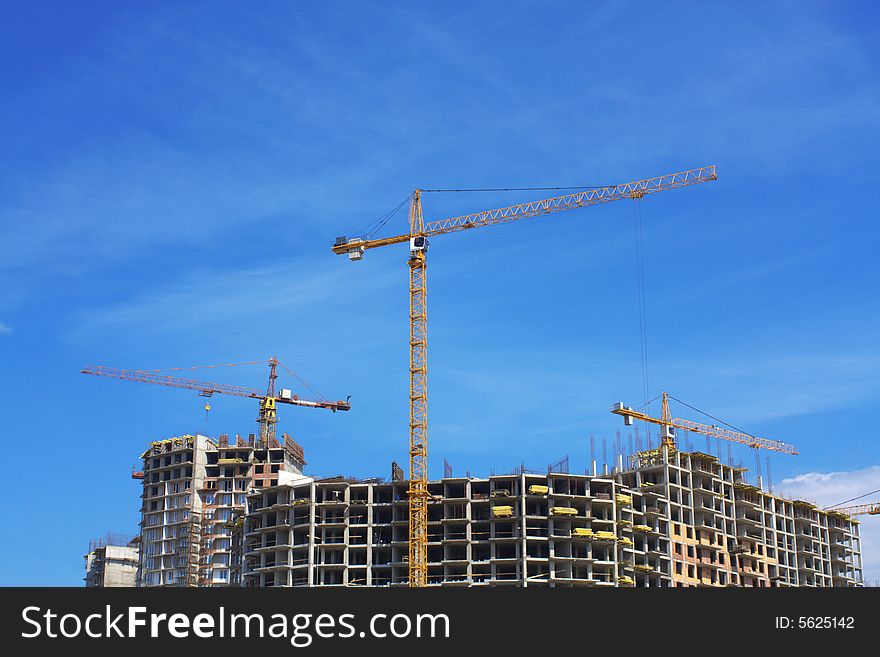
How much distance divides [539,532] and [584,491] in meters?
9.54

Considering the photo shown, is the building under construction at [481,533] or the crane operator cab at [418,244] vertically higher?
the crane operator cab at [418,244]

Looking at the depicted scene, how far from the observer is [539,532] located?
531 ft

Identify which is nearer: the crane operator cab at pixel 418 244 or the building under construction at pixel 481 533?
the building under construction at pixel 481 533

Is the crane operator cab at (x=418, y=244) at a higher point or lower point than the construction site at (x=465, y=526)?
higher

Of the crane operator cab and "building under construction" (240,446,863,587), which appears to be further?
the crane operator cab

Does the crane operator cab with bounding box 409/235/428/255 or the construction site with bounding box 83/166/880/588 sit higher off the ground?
the crane operator cab with bounding box 409/235/428/255

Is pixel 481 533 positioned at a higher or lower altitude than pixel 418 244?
lower

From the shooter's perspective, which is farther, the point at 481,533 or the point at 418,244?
the point at 418,244
